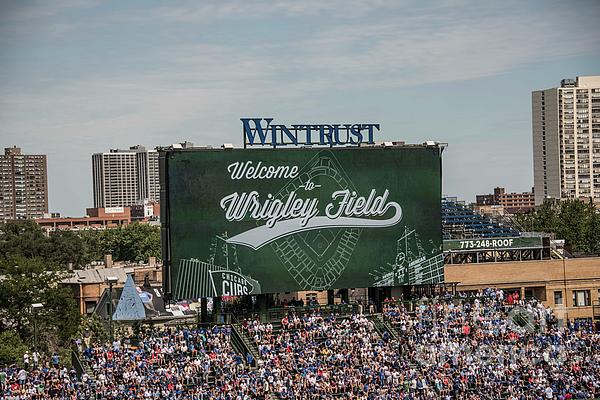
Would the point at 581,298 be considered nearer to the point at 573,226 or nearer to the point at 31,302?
the point at 31,302

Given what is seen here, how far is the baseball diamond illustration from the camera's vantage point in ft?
145

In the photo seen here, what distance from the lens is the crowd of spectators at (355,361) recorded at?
40.1 meters

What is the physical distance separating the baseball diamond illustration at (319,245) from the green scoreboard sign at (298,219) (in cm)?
4

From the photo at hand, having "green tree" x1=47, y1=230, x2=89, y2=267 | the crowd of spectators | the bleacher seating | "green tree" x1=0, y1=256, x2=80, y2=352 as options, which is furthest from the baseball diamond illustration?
"green tree" x1=47, y1=230, x2=89, y2=267

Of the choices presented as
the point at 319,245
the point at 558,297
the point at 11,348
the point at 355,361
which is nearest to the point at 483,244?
the point at 558,297

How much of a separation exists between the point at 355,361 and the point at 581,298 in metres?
21.8

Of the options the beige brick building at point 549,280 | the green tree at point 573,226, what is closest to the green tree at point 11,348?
the beige brick building at point 549,280

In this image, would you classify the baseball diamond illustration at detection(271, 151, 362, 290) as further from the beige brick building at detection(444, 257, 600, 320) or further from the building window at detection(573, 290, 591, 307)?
the building window at detection(573, 290, 591, 307)

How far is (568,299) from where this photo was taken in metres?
60.2

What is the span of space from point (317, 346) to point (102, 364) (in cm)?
808

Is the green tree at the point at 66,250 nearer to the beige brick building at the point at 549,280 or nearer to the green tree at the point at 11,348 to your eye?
the green tree at the point at 11,348

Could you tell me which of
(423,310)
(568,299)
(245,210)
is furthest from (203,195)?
(568,299)

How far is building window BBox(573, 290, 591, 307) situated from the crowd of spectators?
479 inches

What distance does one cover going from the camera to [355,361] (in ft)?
141
